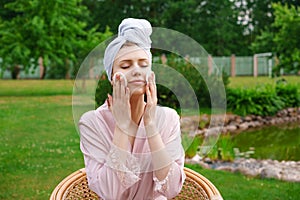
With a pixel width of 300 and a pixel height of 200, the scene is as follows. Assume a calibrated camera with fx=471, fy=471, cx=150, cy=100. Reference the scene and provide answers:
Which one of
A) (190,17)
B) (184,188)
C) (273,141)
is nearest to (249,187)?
(184,188)

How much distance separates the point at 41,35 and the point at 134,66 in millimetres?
10988

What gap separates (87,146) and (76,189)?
522 millimetres

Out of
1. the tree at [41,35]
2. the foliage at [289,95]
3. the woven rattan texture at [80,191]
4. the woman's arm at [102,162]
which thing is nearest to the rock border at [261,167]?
the woven rattan texture at [80,191]

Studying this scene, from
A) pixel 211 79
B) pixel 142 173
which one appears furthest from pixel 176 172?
pixel 211 79

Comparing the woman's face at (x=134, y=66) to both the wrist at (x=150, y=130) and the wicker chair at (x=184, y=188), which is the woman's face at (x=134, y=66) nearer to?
the wrist at (x=150, y=130)

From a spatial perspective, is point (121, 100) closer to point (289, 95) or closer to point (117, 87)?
point (117, 87)

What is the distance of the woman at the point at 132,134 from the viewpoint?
61.8 inches

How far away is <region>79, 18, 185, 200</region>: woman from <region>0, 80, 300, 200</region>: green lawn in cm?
232

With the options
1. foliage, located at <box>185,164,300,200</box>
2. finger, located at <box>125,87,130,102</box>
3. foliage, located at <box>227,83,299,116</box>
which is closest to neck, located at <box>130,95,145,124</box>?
finger, located at <box>125,87,130,102</box>

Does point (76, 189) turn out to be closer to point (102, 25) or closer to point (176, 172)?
point (176, 172)

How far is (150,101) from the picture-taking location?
61.7 inches

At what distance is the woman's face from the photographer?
61.3 inches

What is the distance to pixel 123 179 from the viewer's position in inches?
64.0

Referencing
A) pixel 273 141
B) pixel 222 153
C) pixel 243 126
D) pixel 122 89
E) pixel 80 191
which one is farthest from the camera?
pixel 243 126
